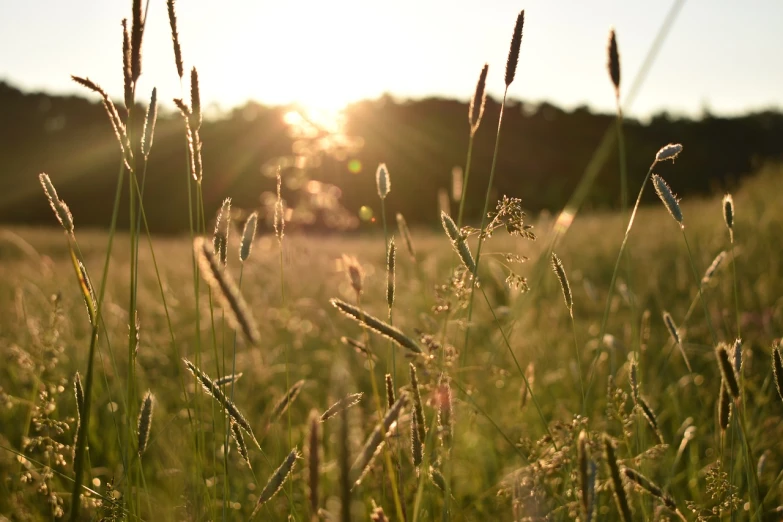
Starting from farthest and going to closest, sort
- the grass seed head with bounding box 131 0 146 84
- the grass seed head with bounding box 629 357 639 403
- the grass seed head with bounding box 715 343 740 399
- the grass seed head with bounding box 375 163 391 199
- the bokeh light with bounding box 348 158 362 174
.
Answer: the bokeh light with bounding box 348 158 362 174
the grass seed head with bounding box 375 163 391 199
the grass seed head with bounding box 629 357 639 403
the grass seed head with bounding box 131 0 146 84
the grass seed head with bounding box 715 343 740 399

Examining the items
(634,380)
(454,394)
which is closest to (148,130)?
(634,380)

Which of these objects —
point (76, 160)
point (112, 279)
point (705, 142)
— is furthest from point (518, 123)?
point (112, 279)

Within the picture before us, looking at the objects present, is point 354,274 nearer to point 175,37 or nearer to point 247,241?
point 247,241

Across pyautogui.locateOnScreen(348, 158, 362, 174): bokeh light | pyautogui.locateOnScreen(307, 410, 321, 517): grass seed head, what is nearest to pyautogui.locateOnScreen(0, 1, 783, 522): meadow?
pyautogui.locateOnScreen(307, 410, 321, 517): grass seed head

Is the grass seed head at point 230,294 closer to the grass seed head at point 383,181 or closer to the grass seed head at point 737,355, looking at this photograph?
the grass seed head at point 383,181

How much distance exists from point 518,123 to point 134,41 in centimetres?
3391

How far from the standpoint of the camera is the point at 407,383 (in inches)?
90.0

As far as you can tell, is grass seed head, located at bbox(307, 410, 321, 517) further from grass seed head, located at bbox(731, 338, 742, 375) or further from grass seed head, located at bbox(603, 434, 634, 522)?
grass seed head, located at bbox(731, 338, 742, 375)

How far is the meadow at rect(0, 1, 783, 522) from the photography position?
899 millimetres

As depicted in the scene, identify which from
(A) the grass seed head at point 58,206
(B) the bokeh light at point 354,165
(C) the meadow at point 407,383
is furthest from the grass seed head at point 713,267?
(B) the bokeh light at point 354,165

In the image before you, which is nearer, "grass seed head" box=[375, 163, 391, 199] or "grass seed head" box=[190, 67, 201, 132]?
"grass seed head" box=[190, 67, 201, 132]

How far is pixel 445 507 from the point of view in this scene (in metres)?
0.96

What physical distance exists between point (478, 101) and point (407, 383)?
143 cm

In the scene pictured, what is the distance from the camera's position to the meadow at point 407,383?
90 cm
